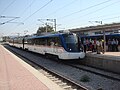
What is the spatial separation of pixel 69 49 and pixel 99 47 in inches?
145

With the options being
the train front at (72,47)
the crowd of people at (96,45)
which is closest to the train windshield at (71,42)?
the train front at (72,47)

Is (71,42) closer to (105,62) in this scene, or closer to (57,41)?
(57,41)

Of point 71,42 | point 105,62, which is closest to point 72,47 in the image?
point 71,42

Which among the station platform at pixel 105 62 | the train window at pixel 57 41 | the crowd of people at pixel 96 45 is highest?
the train window at pixel 57 41

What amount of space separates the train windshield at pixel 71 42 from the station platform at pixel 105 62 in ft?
4.55

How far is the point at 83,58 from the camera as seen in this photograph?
21.2 meters

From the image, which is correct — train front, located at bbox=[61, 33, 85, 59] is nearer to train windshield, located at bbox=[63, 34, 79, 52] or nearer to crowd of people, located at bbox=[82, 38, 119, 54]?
train windshield, located at bbox=[63, 34, 79, 52]

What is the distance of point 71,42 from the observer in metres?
20.6

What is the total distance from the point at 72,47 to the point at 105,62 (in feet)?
12.1

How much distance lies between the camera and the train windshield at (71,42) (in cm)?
2030

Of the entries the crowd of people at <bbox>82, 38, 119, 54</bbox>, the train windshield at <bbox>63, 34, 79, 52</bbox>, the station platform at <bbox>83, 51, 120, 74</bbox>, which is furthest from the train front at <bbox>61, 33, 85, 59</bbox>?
the crowd of people at <bbox>82, 38, 119, 54</bbox>

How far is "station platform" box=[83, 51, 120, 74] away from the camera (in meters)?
16.3

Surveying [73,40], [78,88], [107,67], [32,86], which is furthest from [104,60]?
[32,86]

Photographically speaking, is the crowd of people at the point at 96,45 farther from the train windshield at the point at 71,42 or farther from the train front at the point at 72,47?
the train windshield at the point at 71,42
